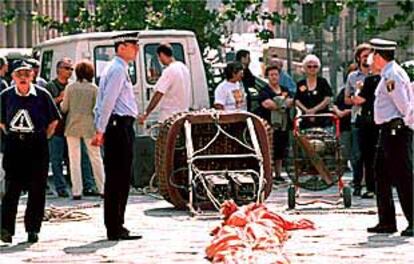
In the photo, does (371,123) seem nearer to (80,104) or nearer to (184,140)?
(184,140)

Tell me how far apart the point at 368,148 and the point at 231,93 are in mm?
2525

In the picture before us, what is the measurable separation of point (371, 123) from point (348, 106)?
1952mm

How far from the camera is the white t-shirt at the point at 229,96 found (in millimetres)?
16859

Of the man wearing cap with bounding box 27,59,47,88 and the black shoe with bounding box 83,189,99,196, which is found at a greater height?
the man wearing cap with bounding box 27,59,47,88

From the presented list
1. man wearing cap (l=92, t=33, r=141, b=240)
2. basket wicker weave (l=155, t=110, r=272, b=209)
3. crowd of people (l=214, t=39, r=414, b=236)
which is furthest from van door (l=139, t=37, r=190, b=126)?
man wearing cap (l=92, t=33, r=141, b=240)

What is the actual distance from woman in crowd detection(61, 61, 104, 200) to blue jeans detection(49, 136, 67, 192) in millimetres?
538

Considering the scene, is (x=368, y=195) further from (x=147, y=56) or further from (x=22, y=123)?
(x=22, y=123)

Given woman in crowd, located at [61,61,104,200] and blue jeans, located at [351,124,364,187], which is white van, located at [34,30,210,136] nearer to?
woman in crowd, located at [61,61,104,200]

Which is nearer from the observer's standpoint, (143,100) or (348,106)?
(348,106)

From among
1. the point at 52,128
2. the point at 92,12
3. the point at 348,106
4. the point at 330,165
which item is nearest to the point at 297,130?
the point at 330,165

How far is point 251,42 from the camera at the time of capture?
96.3 feet

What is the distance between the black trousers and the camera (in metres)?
14.9

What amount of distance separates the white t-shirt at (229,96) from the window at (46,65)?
144 inches

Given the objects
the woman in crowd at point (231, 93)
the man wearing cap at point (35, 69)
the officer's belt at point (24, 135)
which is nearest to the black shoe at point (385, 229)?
the officer's belt at point (24, 135)
